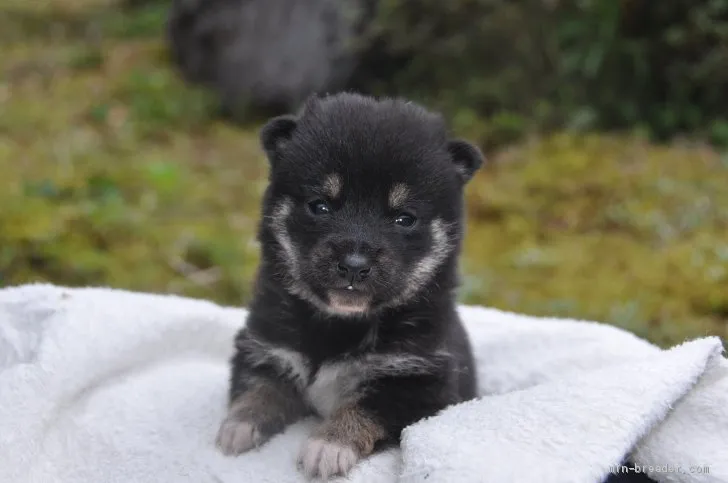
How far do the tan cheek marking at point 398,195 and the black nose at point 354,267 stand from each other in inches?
9.4

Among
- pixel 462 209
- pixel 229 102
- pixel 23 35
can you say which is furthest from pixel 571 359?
pixel 23 35

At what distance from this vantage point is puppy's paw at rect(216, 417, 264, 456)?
117 inches

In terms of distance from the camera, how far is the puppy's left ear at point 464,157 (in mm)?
3162

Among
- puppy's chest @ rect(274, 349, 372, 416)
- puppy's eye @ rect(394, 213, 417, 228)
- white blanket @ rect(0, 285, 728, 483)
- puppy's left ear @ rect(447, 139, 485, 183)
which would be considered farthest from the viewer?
puppy's left ear @ rect(447, 139, 485, 183)

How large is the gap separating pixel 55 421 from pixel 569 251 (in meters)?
4.25

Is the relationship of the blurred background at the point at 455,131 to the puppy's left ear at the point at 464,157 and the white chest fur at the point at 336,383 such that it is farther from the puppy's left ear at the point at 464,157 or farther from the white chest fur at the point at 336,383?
the white chest fur at the point at 336,383

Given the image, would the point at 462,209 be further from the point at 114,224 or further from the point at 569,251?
the point at 114,224

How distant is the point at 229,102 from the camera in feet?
31.3

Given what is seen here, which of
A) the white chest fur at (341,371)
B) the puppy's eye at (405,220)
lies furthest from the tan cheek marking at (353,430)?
the puppy's eye at (405,220)

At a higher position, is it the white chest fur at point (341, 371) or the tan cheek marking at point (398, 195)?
the tan cheek marking at point (398, 195)

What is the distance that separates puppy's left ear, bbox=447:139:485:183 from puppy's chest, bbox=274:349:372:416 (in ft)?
2.81

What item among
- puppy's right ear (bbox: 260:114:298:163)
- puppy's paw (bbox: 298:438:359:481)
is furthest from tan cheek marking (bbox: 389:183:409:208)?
puppy's paw (bbox: 298:438:359:481)

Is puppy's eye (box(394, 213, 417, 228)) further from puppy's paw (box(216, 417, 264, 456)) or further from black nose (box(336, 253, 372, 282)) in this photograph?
puppy's paw (box(216, 417, 264, 456))

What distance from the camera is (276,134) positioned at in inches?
124
